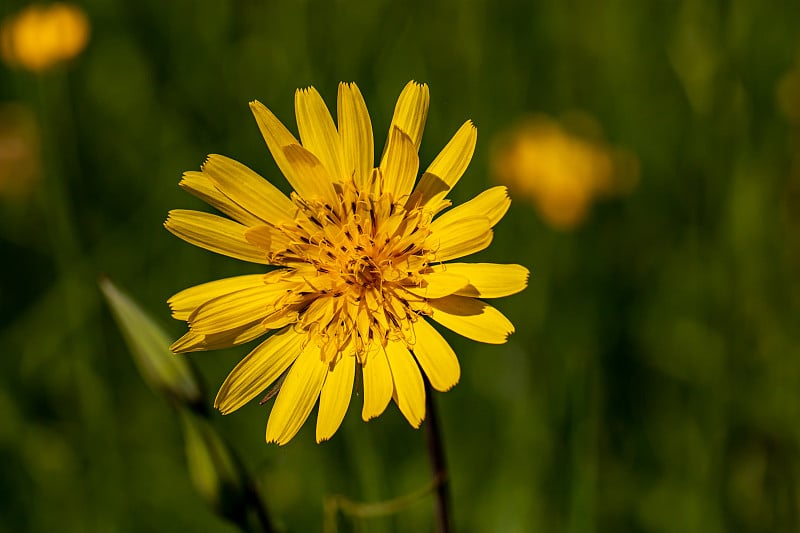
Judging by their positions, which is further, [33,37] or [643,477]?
[33,37]

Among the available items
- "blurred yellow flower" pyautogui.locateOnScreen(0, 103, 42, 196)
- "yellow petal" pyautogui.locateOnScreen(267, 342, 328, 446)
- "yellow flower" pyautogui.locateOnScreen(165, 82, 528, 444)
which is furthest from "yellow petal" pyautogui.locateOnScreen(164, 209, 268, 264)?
"blurred yellow flower" pyautogui.locateOnScreen(0, 103, 42, 196)

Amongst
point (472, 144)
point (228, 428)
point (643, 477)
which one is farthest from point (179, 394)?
point (643, 477)

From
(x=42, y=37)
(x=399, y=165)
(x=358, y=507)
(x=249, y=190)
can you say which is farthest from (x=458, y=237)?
(x=42, y=37)

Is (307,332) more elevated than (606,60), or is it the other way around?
(606,60)

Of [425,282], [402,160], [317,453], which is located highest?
[402,160]

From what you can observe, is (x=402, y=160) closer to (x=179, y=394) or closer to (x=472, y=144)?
(x=472, y=144)

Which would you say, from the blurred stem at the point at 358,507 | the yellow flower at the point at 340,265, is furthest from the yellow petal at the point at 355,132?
the blurred stem at the point at 358,507

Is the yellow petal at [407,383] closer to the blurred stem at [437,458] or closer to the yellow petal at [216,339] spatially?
the blurred stem at [437,458]
